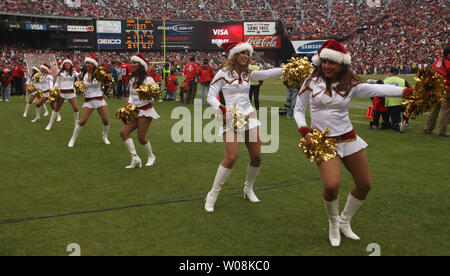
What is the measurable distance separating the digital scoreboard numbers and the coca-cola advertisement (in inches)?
427

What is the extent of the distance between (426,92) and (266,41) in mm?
45139

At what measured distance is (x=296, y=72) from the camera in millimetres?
4570

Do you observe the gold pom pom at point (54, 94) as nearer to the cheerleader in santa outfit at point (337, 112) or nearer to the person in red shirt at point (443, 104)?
the cheerleader in santa outfit at point (337, 112)

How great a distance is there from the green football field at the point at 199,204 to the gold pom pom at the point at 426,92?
48.7 inches

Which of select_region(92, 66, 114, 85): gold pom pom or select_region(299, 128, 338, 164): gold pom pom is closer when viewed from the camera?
select_region(299, 128, 338, 164): gold pom pom

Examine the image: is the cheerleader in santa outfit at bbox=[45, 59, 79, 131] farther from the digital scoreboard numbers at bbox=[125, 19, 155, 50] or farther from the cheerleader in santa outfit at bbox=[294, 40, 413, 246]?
the digital scoreboard numbers at bbox=[125, 19, 155, 50]

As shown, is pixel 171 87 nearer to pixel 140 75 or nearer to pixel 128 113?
pixel 140 75

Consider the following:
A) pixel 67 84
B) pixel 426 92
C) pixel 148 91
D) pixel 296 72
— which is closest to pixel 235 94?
pixel 296 72

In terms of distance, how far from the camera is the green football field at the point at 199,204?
3854mm

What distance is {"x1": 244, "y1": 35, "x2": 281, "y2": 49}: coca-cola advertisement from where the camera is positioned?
155 feet

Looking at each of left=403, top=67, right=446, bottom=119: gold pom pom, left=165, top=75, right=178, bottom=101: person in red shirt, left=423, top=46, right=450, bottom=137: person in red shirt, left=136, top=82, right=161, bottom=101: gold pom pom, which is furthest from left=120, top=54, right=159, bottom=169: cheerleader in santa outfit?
left=165, top=75, right=178, bottom=101: person in red shirt

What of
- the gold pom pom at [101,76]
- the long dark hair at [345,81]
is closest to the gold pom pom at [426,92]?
the long dark hair at [345,81]

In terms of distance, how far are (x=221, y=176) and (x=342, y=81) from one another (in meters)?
→ 1.79

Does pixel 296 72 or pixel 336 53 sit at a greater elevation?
pixel 336 53
